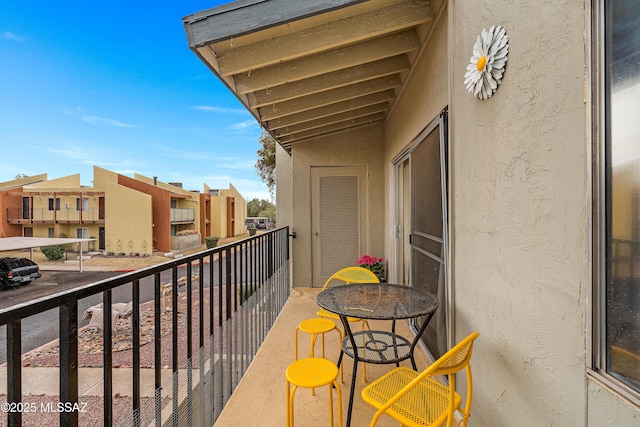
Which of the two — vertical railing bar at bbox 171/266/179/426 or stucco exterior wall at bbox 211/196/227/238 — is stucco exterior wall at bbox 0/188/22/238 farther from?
vertical railing bar at bbox 171/266/179/426

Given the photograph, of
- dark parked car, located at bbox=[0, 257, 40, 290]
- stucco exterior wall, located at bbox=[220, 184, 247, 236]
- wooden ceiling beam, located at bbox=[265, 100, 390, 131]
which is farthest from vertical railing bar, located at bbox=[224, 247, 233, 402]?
stucco exterior wall, located at bbox=[220, 184, 247, 236]

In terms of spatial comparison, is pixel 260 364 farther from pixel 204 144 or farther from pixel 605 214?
pixel 204 144

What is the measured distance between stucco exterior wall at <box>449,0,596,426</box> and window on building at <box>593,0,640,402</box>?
4 centimetres

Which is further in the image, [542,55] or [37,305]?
[542,55]

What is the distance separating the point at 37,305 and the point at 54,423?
14.6 inches

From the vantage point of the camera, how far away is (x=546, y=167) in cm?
99

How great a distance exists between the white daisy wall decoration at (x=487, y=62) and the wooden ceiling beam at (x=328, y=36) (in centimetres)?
83

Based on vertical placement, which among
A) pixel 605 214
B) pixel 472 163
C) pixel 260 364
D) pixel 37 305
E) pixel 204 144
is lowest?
pixel 260 364

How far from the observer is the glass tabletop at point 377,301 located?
1.62m

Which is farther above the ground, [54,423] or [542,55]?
[542,55]

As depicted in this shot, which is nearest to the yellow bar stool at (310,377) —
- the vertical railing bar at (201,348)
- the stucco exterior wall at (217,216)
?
the vertical railing bar at (201,348)

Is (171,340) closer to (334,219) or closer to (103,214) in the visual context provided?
(334,219)

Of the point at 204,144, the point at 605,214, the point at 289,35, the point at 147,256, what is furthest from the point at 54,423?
the point at 204,144

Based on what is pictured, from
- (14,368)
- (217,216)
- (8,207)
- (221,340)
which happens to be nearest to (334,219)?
(221,340)
